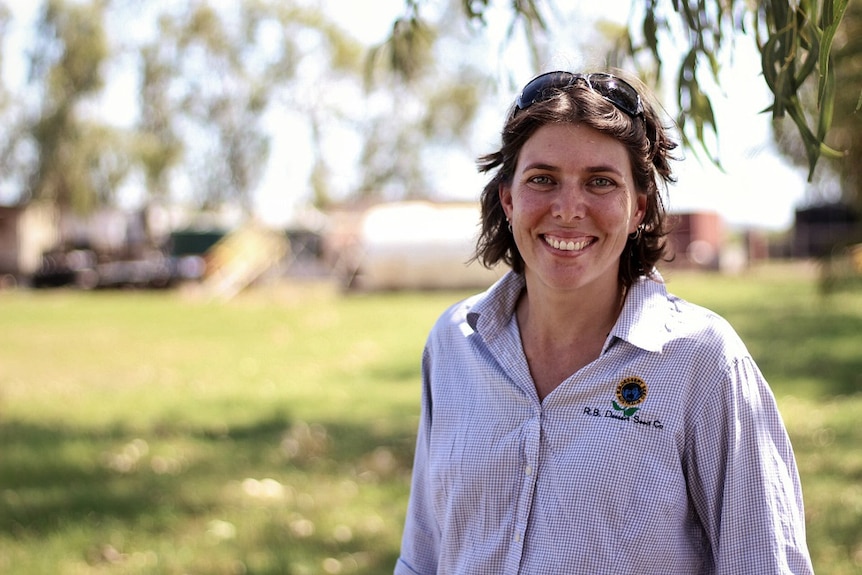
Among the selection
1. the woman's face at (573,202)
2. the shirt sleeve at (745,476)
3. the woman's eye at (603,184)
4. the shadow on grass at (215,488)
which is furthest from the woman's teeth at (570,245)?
the shadow on grass at (215,488)

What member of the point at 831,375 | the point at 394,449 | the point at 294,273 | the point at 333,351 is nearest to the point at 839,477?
the point at 394,449

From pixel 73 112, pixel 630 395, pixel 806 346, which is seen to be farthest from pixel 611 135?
pixel 73 112

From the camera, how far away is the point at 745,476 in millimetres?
2020

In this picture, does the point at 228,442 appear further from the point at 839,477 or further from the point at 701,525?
the point at 701,525

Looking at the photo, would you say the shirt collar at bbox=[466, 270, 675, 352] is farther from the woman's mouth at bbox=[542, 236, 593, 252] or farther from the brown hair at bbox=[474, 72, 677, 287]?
the woman's mouth at bbox=[542, 236, 593, 252]

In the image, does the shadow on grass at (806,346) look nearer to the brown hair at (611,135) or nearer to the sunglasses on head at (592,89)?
the brown hair at (611,135)

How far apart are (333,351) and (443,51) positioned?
3738 cm

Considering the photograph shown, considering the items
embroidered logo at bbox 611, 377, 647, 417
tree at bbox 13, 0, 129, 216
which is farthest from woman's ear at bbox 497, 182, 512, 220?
tree at bbox 13, 0, 129, 216

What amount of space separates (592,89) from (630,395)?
0.68 m

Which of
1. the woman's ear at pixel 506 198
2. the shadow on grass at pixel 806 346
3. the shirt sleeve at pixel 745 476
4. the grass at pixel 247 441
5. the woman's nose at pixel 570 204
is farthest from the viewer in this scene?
the shadow on grass at pixel 806 346

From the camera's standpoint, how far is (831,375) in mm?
10805

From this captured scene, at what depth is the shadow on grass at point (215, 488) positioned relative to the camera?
5695mm

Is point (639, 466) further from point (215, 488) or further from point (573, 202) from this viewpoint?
point (215, 488)

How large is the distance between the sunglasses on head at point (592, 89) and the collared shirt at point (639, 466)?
0.43 meters
